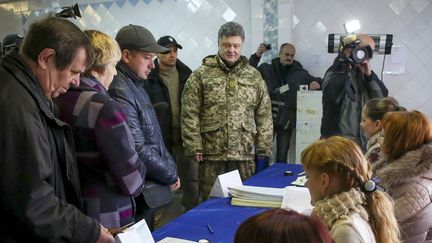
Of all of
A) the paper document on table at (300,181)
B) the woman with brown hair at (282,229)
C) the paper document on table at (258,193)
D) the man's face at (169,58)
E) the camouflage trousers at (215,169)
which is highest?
the woman with brown hair at (282,229)

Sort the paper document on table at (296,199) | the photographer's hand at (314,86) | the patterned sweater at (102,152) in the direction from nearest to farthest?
1. the patterned sweater at (102,152)
2. the paper document on table at (296,199)
3. the photographer's hand at (314,86)

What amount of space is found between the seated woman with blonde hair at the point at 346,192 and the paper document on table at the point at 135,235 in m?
0.53

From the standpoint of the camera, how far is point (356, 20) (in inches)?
155

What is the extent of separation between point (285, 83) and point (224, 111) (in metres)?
1.41

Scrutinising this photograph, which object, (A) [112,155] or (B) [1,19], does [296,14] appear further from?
(B) [1,19]

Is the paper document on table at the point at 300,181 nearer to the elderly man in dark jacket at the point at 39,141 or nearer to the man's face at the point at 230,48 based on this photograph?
the man's face at the point at 230,48

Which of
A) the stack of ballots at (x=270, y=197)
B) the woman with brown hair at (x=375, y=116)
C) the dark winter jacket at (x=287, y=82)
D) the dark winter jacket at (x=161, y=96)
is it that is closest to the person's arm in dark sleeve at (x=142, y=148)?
the stack of ballots at (x=270, y=197)

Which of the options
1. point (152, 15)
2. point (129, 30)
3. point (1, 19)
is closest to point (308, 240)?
point (129, 30)

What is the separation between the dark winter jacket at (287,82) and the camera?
400cm

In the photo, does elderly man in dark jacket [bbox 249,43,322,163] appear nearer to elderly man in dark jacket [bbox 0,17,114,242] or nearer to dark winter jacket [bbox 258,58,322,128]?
dark winter jacket [bbox 258,58,322,128]

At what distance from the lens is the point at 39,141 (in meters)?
1.13

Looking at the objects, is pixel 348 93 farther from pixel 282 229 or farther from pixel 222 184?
pixel 282 229

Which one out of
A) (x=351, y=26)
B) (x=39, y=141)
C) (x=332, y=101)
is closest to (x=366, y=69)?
(x=332, y=101)

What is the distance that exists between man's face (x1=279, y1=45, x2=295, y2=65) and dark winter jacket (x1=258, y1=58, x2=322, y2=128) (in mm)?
53
